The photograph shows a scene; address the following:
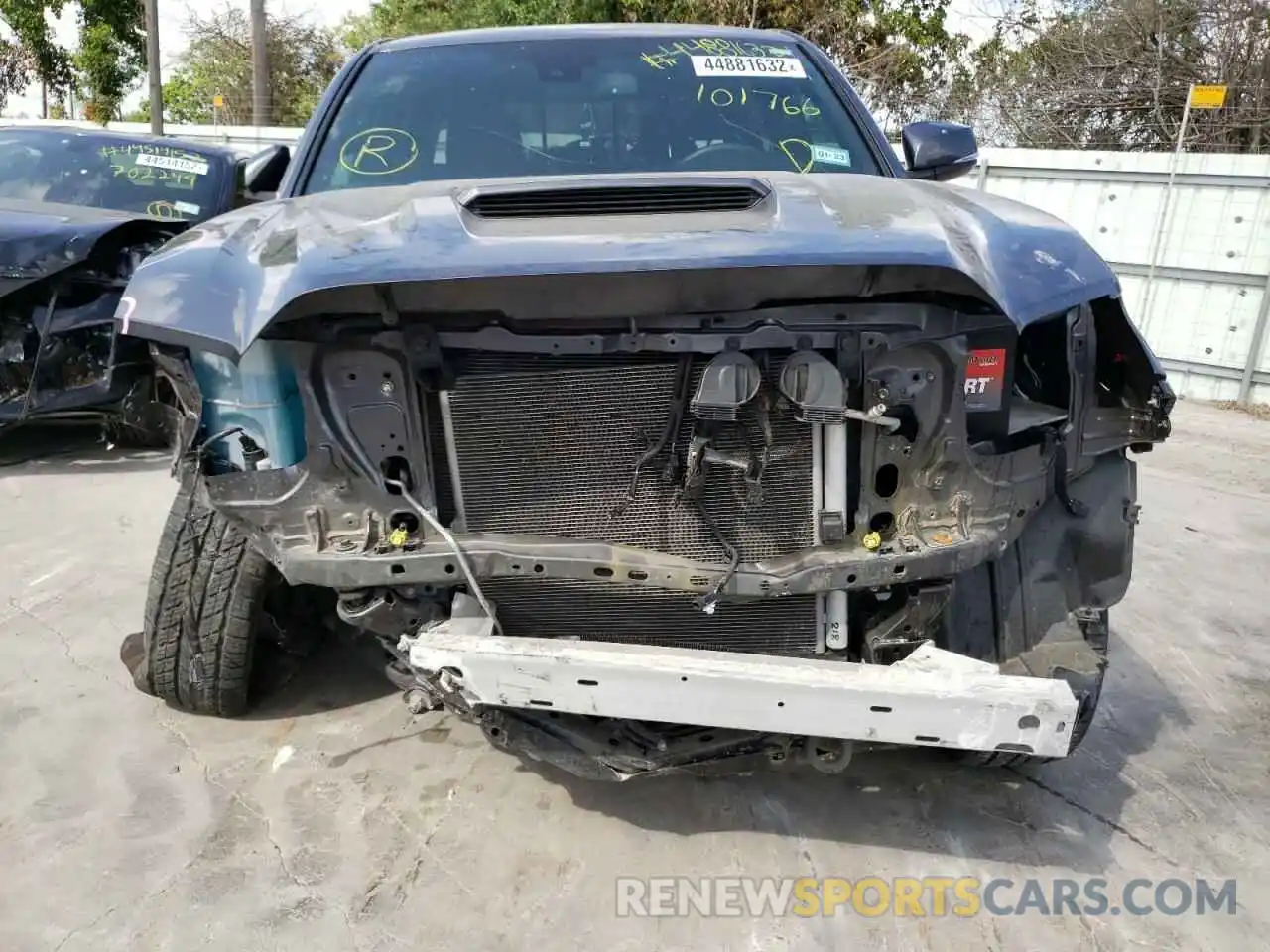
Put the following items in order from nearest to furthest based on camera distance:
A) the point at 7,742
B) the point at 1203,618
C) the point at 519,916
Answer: the point at 519,916
the point at 7,742
the point at 1203,618

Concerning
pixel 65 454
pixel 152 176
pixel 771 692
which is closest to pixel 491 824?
pixel 771 692

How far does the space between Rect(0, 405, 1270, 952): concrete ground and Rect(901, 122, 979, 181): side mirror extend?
5.93ft

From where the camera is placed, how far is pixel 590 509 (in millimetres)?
2145

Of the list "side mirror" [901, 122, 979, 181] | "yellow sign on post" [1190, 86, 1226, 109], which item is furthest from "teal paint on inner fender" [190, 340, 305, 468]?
"yellow sign on post" [1190, 86, 1226, 109]

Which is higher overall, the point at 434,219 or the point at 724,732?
the point at 434,219

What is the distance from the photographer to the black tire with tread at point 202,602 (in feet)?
8.71

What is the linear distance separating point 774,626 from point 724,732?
28cm

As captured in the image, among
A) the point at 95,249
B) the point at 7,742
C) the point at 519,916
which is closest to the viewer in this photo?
the point at 519,916

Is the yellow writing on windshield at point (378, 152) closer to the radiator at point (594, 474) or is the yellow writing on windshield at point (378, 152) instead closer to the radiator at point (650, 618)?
the radiator at point (594, 474)

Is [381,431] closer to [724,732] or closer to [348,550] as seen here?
[348,550]

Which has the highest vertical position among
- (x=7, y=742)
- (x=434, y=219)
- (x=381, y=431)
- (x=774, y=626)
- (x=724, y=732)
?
(x=434, y=219)

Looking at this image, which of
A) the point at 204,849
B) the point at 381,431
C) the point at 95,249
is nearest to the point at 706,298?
the point at 381,431

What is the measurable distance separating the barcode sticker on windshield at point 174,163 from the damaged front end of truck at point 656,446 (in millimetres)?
4436

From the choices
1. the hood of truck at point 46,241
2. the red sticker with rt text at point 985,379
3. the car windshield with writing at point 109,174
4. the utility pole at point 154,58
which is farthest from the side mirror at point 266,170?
the utility pole at point 154,58
